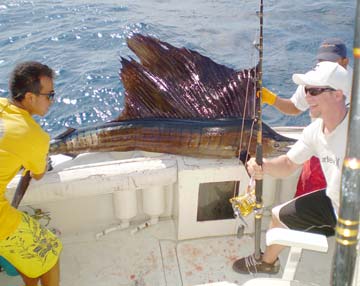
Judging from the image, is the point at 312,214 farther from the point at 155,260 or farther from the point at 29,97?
the point at 29,97

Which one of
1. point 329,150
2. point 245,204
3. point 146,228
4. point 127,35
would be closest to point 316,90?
point 329,150

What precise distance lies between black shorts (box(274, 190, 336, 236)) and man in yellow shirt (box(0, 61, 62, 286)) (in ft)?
3.89

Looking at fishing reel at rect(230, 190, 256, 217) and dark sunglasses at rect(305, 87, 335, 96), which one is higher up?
dark sunglasses at rect(305, 87, 335, 96)

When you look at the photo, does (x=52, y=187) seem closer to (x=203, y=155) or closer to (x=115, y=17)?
(x=203, y=155)

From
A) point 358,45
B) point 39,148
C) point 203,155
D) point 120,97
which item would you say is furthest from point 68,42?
point 358,45

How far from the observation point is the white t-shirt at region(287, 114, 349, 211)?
1922 mm

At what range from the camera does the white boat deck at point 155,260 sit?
7.88ft

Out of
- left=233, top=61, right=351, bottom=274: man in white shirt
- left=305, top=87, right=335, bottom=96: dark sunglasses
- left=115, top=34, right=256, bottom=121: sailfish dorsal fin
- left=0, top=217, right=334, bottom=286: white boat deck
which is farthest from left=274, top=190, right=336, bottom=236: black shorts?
left=115, top=34, right=256, bottom=121: sailfish dorsal fin

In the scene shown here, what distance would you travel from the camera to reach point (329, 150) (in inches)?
78.2

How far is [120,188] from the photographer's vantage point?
239 cm

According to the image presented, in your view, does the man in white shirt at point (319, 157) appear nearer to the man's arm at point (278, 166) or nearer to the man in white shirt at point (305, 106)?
the man's arm at point (278, 166)

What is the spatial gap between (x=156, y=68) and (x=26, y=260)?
4.80 ft

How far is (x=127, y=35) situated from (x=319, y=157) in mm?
4757

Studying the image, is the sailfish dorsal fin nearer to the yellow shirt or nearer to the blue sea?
the yellow shirt
